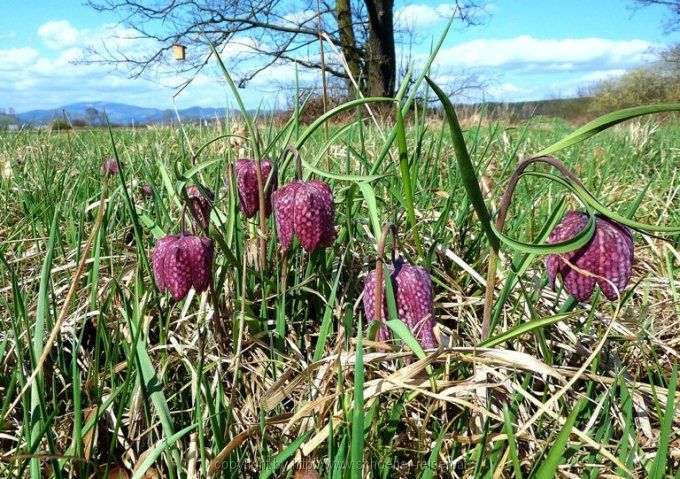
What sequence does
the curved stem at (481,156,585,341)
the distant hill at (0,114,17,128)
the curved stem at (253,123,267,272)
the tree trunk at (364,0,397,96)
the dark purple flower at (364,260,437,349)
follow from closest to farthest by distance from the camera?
the curved stem at (481,156,585,341) < the dark purple flower at (364,260,437,349) < the curved stem at (253,123,267,272) < the distant hill at (0,114,17,128) < the tree trunk at (364,0,397,96)

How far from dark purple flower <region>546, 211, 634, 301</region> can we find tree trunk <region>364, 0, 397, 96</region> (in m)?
9.73

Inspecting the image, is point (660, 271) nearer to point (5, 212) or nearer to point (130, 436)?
point (130, 436)

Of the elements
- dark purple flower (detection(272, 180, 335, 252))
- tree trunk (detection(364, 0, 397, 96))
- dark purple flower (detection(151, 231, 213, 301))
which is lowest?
dark purple flower (detection(151, 231, 213, 301))

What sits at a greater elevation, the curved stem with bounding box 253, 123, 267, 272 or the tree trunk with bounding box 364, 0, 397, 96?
the tree trunk with bounding box 364, 0, 397, 96

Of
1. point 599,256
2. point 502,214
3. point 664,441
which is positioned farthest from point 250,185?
point 664,441

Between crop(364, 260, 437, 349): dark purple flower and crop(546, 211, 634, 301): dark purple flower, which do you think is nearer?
crop(546, 211, 634, 301): dark purple flower

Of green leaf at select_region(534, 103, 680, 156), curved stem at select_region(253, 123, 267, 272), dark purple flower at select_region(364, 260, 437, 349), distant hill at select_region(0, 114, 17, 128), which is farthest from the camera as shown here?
distant hill at select_region(0, 114, 17, 128)

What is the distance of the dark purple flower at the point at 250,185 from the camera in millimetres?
1143

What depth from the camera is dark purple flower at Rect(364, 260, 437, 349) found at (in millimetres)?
904

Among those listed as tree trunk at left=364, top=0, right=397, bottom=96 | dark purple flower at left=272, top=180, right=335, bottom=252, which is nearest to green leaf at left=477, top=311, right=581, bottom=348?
dark purple flower at left=272, top=180, right=335, bottom=252

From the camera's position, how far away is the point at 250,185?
1154 millimetres

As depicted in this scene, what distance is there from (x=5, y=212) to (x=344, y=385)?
1.37m

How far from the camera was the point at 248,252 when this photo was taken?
3.98ft

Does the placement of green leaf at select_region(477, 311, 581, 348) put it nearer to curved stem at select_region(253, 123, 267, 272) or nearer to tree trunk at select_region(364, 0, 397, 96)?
curved stem at select_region(253, 123, 267, 272)
